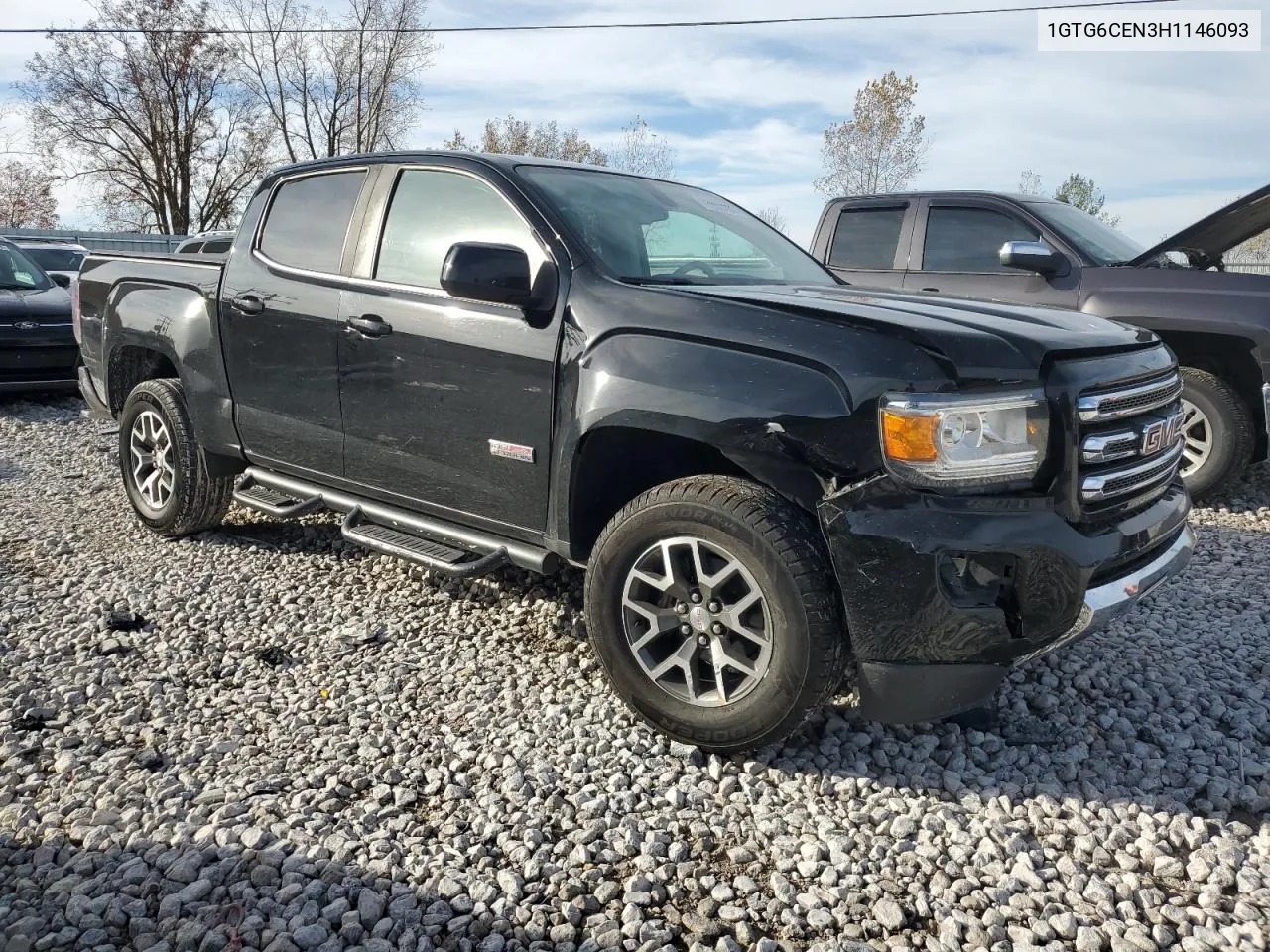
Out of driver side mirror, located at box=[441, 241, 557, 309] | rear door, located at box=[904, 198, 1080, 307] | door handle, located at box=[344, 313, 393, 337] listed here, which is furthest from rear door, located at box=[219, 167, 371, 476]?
rear door, located at box=[904, 198, 1080, 307]

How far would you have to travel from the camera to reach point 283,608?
4.30 meters

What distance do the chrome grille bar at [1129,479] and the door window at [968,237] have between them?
3.82m

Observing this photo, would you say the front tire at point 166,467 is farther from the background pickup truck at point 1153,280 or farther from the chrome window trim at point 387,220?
the background pickup truck at point 1153,280

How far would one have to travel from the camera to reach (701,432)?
293 cm

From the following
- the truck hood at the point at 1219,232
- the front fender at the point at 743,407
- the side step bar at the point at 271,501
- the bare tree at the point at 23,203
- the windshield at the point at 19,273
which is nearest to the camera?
the front fender at the point at 743,407

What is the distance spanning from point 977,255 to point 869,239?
2.83 ft

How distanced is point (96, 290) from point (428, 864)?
4448 mm

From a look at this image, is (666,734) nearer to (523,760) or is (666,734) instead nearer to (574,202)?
(523,760)

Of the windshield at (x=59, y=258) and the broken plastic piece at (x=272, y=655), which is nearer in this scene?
the broken plastic piece at (x=272, y=655)

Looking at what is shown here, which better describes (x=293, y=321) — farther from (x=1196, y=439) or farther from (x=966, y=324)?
(x=1196, y=439)

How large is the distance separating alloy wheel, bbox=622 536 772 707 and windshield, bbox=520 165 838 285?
3.40 feet

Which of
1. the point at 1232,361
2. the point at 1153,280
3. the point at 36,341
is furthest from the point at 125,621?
the point at 36,341

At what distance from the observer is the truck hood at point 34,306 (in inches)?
360

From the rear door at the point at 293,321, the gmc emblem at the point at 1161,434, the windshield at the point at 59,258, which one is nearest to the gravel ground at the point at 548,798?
the rear door at the point at 293,321
